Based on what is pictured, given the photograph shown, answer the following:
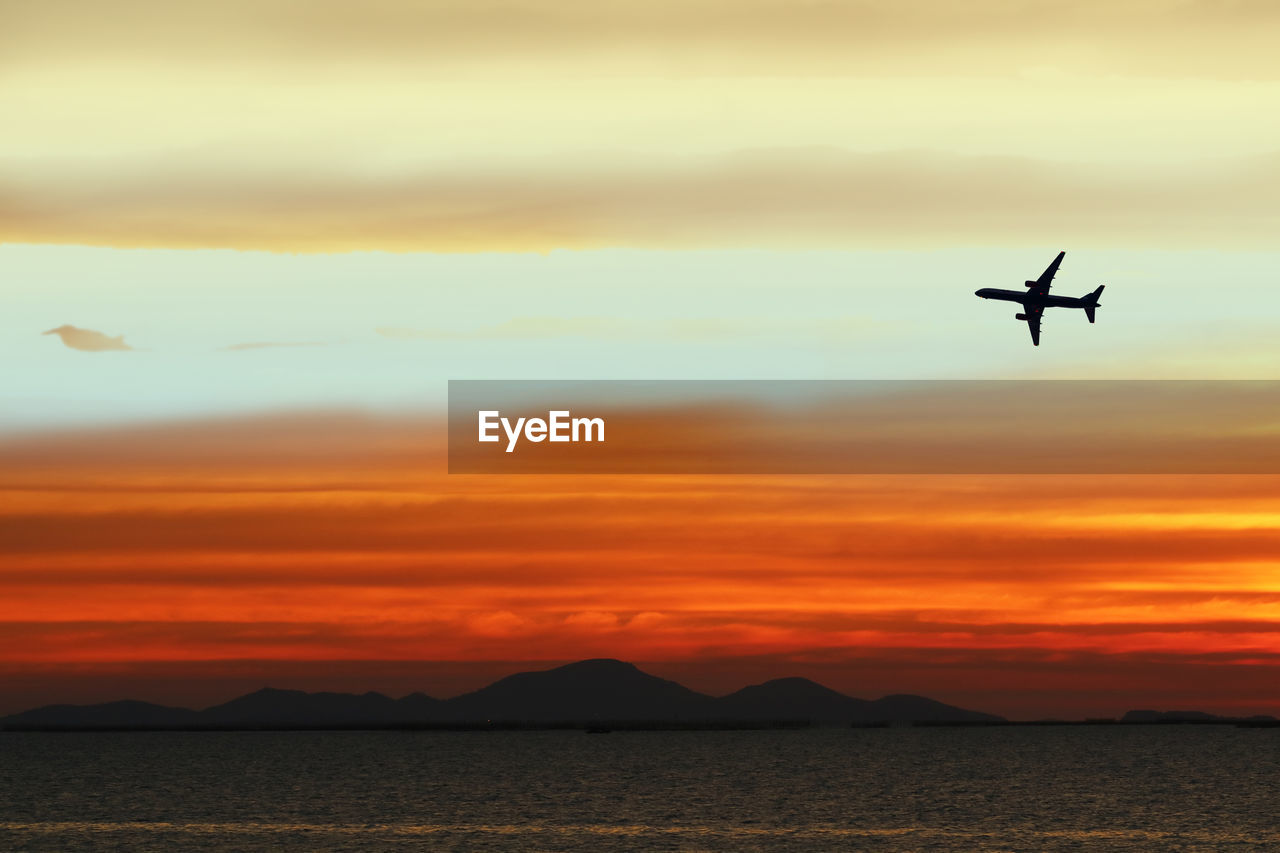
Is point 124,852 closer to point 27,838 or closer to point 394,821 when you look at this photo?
point 27,838

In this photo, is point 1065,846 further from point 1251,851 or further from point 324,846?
point 324,846

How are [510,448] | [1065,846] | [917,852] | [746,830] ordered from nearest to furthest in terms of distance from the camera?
[510,448]
[917,852]
[1065,846]
[746,830]

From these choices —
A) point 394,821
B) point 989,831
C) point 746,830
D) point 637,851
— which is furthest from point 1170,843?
point 394,821

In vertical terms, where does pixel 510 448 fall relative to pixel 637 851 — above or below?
above

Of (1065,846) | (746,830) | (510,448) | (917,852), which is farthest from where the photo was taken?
(746,830)

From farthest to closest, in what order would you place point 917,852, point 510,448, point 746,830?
point 746,830 → point 917,852 → point 510,448

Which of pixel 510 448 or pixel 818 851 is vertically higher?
pixel 510 448

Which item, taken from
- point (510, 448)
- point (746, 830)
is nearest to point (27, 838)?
point (746, 830)

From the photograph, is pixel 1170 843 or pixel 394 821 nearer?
pixel 1170 843

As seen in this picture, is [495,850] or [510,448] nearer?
[510,448]
